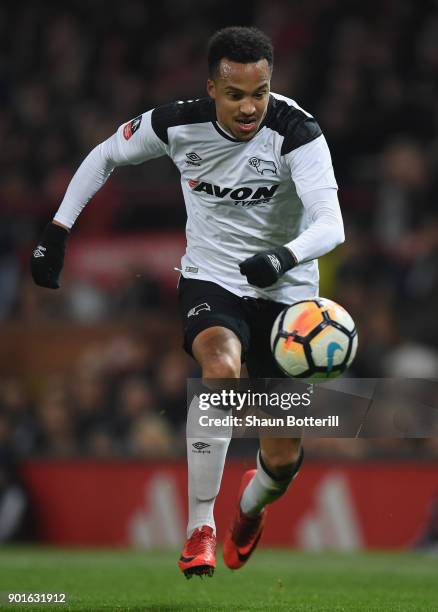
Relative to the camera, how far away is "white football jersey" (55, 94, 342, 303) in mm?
6055

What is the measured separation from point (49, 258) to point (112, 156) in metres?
0.60

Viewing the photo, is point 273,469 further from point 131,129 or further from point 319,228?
point 131,129

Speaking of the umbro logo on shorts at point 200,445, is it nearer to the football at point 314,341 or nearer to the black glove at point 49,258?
the football at point 314,341

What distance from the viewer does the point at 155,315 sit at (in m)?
12.1

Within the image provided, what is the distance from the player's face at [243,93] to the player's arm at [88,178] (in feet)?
1.56

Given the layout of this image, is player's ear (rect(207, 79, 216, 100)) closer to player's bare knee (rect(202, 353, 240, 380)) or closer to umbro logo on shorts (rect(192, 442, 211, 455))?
player's bare knee (rect(202, 353, 240, 380))

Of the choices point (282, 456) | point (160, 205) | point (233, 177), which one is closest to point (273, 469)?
point (282, 456)

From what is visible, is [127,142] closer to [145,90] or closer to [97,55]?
[145,90]

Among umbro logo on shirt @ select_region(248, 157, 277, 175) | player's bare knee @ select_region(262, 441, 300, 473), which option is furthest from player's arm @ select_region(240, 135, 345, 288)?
player's bare knee @ select_region(262, 441, 300, 473)

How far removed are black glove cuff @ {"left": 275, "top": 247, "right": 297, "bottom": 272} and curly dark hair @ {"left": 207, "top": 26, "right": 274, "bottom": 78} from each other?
2.91ft

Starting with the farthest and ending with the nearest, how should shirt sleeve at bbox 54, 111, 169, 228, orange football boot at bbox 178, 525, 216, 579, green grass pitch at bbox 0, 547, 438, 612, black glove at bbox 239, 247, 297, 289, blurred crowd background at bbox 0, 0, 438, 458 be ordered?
blurred crowd background at bbox 0, 0, 438, 458, shirt sleeve at bbox 54, 111, 169, 228, green grass pitch at bbox 0, 547, 438, 612, orange football boot at bbox 178, 525, 216, 579, black glove at bbox 239, 247, 297, 289

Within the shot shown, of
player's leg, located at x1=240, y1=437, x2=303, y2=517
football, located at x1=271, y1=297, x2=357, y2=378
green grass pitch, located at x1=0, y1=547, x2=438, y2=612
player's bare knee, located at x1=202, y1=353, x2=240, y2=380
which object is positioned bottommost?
green grass pitch, located at x1=0, y1=547, x2=438, y2=612

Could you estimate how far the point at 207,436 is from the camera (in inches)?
230

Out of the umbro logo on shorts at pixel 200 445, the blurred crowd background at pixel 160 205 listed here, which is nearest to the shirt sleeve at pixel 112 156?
the umbro logo on shorts at pixel 200 445
